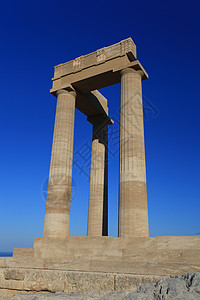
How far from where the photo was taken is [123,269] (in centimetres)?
1407

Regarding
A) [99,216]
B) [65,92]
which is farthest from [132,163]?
[65,92]

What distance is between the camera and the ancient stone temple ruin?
13883 mm

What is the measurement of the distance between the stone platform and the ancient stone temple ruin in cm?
4

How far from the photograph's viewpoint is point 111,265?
14.6 meters

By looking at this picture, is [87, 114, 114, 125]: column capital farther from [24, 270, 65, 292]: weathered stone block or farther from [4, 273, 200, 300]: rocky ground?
[4, 273, 200, 300]: rocky ground

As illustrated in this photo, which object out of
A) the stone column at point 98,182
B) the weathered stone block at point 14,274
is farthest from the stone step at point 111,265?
the stone column at point 98,182

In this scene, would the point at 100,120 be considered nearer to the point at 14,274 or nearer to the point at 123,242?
the point at 123,242

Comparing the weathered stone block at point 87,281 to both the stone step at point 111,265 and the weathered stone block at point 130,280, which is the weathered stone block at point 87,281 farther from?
the stone step at point 111,265

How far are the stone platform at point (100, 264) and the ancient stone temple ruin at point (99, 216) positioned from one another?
43 mm

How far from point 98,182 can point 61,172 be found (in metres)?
7.22

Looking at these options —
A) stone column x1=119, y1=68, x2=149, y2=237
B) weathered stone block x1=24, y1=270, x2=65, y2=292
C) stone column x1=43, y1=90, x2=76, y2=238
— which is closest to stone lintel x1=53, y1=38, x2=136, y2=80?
stone column x1=119, y1=68, x2=149, y2=237

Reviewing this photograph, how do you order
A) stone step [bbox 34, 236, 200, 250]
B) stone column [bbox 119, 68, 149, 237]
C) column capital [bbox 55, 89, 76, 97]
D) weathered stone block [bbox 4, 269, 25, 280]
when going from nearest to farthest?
stone step [bbox 34, 236, 200, 250] → weathered stone block [bbox 4, 269, 25, 280] → stone column [bbox 119, 68, 149, 237] → column capital [bbox 55, 89, 76, 97]

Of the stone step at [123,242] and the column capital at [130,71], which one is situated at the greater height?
the column capital at [130,71]

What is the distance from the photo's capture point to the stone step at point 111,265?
41.3 ft
